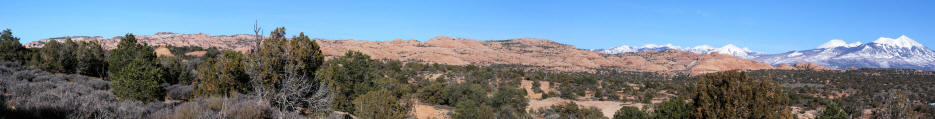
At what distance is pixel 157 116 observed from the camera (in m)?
7.01

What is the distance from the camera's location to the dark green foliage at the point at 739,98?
42.1 ft

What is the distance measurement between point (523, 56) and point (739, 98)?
8661 cm

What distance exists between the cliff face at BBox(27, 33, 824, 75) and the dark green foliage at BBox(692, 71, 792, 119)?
64.5 meters

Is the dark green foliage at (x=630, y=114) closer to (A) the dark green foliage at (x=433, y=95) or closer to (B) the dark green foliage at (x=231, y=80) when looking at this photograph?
(A) the dark green foliage at (x=433, y=95)

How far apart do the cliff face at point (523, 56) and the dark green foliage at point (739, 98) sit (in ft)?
212

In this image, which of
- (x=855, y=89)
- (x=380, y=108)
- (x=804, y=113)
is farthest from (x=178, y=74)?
(x=855, y=89)

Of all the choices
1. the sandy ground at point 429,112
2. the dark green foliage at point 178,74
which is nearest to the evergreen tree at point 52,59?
the dark green foliage at point 178,74

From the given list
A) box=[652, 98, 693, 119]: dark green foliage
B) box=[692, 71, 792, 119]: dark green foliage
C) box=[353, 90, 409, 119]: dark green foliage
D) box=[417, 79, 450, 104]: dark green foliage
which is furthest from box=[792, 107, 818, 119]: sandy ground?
box=[353, 90, 409, 119]: dark green foliage

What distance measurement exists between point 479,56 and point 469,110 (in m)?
74.8

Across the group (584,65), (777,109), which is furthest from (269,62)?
(584,65)

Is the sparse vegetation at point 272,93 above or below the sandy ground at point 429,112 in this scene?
above

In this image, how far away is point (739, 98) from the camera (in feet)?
42.1

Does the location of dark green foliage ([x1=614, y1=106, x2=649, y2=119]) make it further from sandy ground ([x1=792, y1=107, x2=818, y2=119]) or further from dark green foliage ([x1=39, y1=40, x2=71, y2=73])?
dark green foliage ([x1=39, y1=40, x2=71, y2=73])

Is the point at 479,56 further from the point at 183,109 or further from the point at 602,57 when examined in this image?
the point at 183,109
